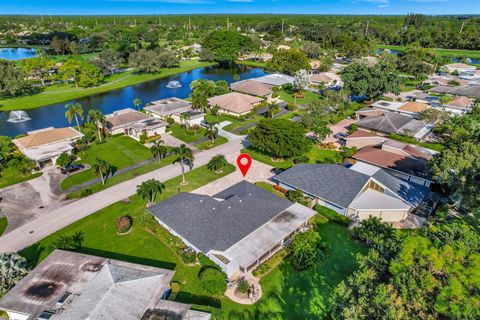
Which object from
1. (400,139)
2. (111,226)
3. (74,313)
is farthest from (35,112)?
(400,139)

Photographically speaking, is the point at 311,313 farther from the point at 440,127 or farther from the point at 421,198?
the point at 440,127

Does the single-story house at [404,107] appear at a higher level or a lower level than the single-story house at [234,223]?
higher

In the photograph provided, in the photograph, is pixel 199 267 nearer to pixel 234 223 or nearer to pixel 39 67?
pixel 234 223

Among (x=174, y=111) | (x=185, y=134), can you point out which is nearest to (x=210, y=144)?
(x=185, y=134)

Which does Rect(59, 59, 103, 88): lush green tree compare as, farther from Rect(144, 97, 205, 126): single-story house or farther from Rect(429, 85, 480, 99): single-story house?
Rect(429, 85, 480, 99): single-story house

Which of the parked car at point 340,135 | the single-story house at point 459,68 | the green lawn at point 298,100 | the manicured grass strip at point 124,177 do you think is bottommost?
the manicured grass strip at point 124,177

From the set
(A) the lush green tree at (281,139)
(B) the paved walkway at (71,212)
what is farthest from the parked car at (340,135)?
(B) the paved walkway at (71,212)

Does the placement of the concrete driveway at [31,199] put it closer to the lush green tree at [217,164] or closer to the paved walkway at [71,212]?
the paved walkway at [71,212]

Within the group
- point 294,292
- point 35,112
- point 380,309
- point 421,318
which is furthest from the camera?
point 35,112
